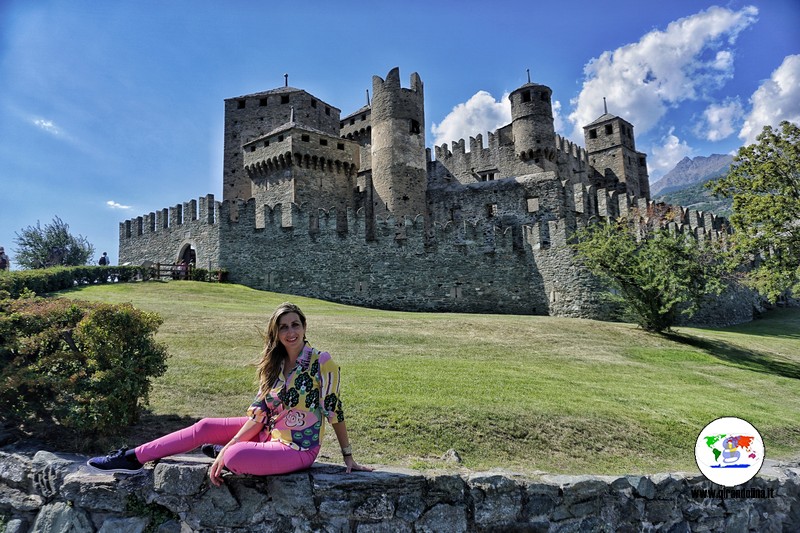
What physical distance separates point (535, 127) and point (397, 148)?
46.2 feet

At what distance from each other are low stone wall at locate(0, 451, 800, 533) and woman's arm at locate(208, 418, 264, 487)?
0.30 metres

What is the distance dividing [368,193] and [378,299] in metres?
11.6

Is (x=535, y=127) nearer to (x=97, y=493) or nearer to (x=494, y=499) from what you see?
(x=494, y=499)

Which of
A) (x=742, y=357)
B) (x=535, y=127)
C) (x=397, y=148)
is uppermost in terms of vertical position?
(x=535, y=127)

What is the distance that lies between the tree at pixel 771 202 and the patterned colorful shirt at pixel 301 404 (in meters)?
16.6

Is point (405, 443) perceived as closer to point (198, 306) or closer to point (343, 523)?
point (343, 523)

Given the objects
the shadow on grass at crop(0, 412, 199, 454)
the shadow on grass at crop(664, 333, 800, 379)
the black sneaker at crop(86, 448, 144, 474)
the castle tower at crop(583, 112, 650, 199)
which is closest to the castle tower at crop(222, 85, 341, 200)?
the castle tower at crop(583, 112, 650, 199)

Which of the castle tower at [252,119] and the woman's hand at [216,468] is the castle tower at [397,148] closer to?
the castle tower at [252,119]

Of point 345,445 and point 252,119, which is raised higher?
point 252,119

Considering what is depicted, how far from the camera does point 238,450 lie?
4316 millimetres

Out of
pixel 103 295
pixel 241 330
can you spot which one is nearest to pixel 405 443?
pixel 241 330

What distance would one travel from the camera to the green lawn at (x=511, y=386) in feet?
24.2

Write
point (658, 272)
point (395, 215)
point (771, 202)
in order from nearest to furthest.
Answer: point (771, 202), point (658, 272), point (395, 215)

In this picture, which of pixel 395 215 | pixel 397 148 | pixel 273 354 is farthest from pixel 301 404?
pixel 397 148
